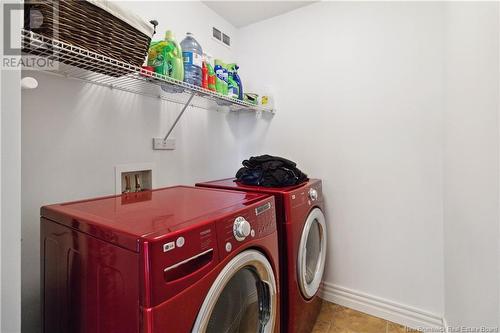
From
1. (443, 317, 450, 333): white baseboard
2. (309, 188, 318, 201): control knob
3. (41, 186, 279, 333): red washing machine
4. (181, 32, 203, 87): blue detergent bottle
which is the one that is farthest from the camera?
(309, 188, 318, 201): control knob

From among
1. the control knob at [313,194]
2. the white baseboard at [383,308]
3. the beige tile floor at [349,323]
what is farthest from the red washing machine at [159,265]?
the white baseboard at [383,308]

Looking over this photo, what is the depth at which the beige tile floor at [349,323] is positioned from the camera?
1.69 meters

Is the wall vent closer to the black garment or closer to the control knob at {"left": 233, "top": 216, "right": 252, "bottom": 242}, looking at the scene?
the black garment

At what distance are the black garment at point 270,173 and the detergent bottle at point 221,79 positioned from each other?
52 cm

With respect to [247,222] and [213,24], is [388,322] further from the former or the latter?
[213,24]

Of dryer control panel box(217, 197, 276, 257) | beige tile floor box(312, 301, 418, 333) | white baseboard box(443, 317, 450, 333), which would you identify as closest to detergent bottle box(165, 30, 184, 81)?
dryer control panel box(217, 197, 276, 257)

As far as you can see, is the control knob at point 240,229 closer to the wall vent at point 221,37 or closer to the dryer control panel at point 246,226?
the dryer control panel at point 246,226

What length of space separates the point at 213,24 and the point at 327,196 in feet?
5.72

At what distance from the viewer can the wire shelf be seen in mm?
853

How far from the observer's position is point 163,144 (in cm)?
169

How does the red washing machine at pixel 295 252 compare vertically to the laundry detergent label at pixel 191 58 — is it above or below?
below

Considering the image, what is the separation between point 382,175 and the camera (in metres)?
1.81

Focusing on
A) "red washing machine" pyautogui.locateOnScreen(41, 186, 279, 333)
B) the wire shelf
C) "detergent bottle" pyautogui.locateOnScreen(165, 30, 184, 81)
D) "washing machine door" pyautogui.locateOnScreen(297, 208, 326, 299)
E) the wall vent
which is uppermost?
the wall vent

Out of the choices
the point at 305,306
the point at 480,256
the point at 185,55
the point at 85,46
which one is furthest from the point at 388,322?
the point at 85,46
